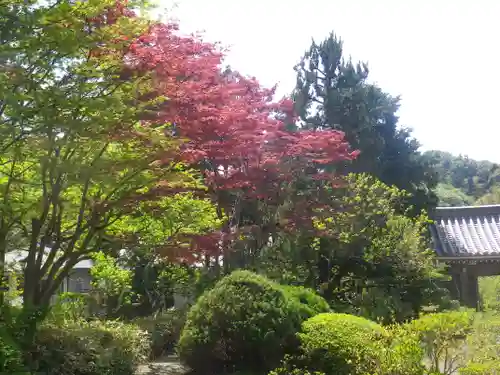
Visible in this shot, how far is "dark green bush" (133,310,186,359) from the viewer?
452 inches

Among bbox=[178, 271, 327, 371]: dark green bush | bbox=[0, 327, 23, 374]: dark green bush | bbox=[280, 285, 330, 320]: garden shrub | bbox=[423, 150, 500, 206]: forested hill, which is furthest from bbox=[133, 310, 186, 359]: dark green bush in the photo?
bbox=[423, 150, 500, 206]: forested hill

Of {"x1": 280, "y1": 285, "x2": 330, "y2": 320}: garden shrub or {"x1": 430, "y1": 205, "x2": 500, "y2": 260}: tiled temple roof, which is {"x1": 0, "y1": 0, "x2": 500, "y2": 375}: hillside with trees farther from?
{"x1": 430, "y1": 205, "x2": 500, "y2": 260}: tiled temple roof

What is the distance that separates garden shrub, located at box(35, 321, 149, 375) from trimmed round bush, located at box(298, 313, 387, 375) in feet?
8.94

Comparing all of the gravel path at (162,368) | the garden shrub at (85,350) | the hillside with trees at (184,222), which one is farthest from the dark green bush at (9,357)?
the gravel path at (162,368)

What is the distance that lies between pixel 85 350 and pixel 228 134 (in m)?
4.77

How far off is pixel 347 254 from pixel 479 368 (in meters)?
7.92

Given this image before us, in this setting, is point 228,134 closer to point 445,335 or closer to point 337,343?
point 337,343

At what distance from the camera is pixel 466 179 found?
50344 millimetres

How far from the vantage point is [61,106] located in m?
6.05

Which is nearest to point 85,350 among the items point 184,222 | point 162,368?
point 162,368

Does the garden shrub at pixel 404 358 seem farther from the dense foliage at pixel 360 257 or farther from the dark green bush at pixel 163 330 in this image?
the dense foliage at pixel 360 257

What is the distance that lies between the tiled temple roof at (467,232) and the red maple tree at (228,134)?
6.24 metres

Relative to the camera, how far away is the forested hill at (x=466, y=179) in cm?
4302

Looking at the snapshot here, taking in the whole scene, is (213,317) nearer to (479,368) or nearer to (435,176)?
(479,368)
